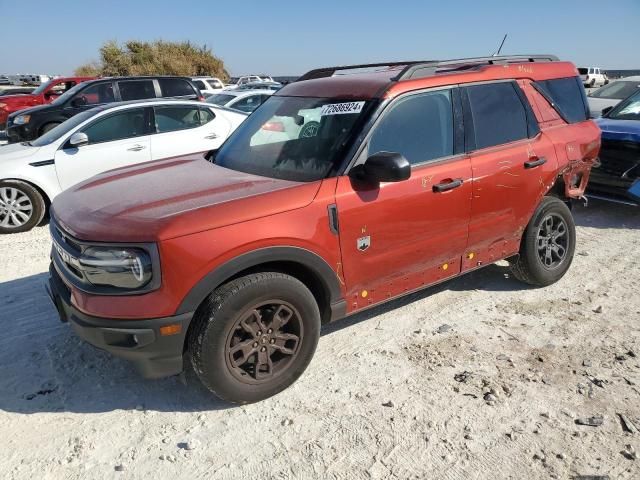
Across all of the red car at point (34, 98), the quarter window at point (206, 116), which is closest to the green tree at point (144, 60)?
the red car at point (34, 98)

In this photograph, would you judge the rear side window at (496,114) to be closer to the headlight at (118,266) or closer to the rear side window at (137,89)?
the headlight at (118,266)

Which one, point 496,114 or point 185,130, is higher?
point 496,114

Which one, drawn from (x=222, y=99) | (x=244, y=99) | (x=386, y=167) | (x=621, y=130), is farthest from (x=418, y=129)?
(x=222, y=99)

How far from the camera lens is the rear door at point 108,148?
6507 millimetres

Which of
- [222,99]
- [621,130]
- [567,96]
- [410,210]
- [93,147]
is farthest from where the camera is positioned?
[222,99]

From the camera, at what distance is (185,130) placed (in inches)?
291

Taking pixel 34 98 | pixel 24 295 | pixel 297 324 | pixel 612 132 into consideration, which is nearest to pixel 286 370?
pixel 297 324

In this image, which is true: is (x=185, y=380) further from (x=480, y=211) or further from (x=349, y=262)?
(x=480, y=211)

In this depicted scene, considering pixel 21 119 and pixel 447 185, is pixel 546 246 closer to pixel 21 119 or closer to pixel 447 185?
pixel 447 185

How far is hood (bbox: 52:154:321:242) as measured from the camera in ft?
8.63

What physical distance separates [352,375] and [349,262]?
0.73 meters

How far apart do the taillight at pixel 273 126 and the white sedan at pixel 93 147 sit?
3587 millimetres

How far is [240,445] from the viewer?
8.69 feet

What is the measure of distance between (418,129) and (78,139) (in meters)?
4.79
